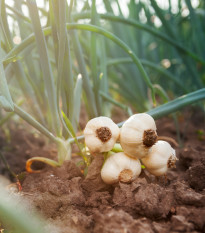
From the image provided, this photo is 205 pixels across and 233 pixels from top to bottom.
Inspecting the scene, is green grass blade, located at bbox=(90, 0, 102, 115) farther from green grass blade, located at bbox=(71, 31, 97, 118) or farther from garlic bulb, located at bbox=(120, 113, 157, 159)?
garlic bulb, located at bbox=(120, 113, 157, 159)

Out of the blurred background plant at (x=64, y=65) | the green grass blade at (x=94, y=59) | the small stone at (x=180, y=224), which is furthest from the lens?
the green grass blade at (x=94, y=59)

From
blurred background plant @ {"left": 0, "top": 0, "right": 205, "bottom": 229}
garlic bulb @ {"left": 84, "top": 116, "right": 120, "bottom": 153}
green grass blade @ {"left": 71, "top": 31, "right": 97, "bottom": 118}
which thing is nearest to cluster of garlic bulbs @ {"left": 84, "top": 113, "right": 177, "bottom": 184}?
garlic bulb @ {"left": 84, "top": 116, "right": 120, "bottom": 153}

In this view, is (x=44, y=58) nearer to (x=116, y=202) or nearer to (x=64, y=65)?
(x=64, y=65)

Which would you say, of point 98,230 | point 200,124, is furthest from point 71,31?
point 200,124

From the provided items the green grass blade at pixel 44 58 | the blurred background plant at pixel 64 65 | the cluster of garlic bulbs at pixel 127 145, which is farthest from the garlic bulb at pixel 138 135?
the green grass blade at pixel 44 58

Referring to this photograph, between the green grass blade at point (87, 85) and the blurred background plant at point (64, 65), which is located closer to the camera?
the blurred background plant at point (64, 65)

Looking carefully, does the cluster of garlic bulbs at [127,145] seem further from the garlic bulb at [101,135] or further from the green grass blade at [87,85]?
the green grass blade at [87,85]
